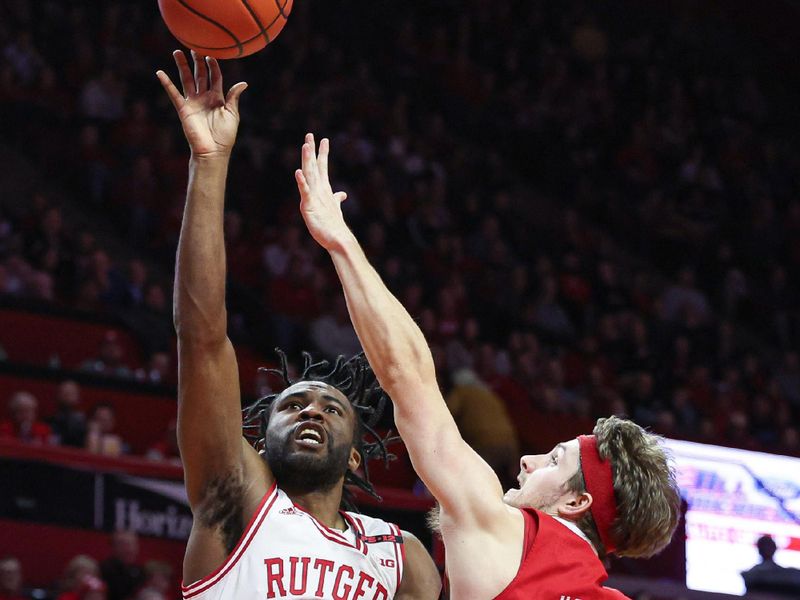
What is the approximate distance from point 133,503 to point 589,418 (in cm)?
439

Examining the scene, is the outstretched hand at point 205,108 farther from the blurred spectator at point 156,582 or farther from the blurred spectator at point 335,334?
the blurred spectator at point 335,334

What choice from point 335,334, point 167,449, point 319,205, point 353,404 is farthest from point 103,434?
point 319,205

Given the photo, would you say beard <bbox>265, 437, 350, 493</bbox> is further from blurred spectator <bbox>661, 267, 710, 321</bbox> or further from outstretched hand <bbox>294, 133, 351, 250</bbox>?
blurred spectator <bbox>661, 267, 710, 321</bbox>

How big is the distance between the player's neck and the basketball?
1.25 metres

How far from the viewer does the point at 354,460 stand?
167 inches

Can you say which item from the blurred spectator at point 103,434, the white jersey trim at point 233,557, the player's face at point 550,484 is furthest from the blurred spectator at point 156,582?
the player's face at point 550,484

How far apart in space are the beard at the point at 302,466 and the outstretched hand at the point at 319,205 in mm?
777

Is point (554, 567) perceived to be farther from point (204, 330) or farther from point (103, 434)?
point (103, 434)

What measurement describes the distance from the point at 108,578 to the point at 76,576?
25cm

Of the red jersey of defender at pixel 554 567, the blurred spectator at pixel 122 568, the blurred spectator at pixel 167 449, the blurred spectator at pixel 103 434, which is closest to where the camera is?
the red jersey of defender at pixel 554 567

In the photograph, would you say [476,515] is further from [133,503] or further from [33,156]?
[33,156]

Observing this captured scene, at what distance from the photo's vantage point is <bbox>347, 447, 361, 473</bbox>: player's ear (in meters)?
4.20

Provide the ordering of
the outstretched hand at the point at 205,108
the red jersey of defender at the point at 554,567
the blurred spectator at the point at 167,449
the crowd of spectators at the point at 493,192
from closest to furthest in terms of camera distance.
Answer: the red jersey of defender at the point at 554,567 → the outstretched hand at the point at 205,108 → the blurred spectator at the point at 167,449 → the crowd of spectators at the point at 493,192

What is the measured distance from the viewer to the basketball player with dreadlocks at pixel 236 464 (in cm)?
361
